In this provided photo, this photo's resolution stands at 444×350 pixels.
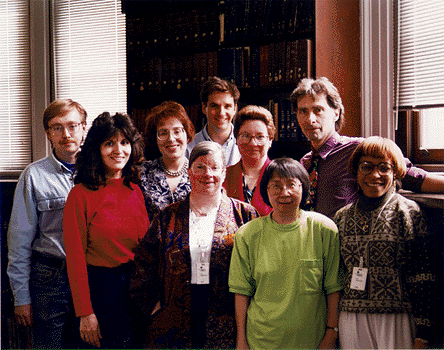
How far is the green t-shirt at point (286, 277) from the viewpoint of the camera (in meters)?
1.64

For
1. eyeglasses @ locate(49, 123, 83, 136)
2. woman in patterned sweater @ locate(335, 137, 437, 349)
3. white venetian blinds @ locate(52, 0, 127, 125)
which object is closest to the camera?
woman in patterned sweater @ locate(335, 137, 437, 349)

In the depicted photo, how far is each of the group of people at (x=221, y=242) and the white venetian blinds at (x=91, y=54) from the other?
6.40ft

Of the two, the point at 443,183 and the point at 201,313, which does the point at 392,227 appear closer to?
the point at 443,183

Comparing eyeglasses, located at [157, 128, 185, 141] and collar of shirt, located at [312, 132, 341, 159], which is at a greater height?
eyeglasses, located at [157, 128, 185, 141]

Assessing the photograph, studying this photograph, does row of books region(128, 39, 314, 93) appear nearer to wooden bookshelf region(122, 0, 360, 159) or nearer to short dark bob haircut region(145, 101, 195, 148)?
wooden bookshelf region(122, 0, 360, 159)

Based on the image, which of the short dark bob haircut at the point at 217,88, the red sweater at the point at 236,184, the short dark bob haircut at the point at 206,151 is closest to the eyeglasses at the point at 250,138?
the red sweater at the point at 236,184

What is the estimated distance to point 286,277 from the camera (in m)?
1.67

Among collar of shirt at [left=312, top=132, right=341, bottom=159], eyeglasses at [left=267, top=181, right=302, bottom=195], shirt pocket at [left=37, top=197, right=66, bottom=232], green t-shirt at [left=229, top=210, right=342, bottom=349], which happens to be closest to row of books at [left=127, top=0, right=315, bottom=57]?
collar of shirt at [left=312, top=132, right=341, bottom=159]

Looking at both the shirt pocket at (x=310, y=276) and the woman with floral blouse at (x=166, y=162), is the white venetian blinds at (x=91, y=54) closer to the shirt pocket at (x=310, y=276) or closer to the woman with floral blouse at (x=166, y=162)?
the woman with floral blouse at (x=166, y=162)

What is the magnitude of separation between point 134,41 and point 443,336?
10.4 ft

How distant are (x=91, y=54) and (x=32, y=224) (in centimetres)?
257

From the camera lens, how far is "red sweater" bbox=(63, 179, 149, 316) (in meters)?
1.96

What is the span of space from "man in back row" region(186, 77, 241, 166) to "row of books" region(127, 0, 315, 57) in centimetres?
70

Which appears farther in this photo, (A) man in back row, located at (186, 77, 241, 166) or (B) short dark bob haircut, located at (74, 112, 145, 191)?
(A) man in back row, located at (186, 77, 241, 166)
